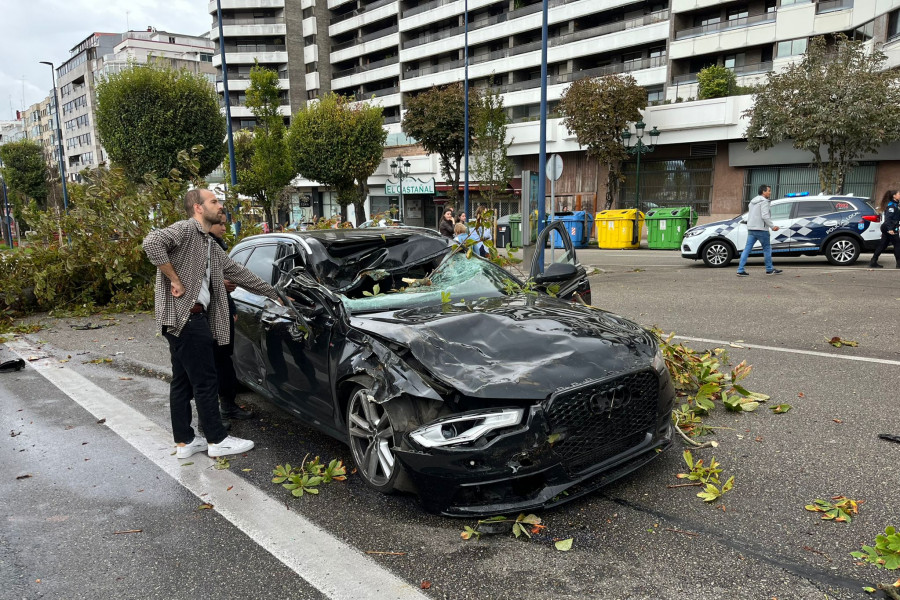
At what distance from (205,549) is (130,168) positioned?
33575 millimetres

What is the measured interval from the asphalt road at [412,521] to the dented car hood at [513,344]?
2.36 feet

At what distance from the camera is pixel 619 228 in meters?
24.5

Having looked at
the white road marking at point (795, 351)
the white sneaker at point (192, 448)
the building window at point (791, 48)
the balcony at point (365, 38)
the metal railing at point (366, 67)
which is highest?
the balcony at point (365, 38)

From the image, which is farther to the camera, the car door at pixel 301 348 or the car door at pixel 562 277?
the car door at pixel 562 277

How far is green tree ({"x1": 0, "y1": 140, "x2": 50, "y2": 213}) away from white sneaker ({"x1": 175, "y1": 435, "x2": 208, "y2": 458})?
74713 mm

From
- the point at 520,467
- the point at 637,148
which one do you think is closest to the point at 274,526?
the point at 520,467

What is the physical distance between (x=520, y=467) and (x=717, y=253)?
A: 44.7ft

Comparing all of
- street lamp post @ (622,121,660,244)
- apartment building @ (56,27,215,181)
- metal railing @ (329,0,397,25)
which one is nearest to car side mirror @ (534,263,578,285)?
street lamp post @ (622,121,660,244)

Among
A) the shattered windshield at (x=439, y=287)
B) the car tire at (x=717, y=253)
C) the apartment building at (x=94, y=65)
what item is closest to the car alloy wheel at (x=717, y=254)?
the car tire at (x=717, y=253)

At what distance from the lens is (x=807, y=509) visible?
3.05m

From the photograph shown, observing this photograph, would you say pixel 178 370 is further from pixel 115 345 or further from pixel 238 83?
pixel 238 83

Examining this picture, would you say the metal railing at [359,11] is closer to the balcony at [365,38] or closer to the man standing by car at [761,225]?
the balcony at [365,38]

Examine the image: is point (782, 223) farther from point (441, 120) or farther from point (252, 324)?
point (441, 120)

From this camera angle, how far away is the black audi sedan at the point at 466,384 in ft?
9.42
